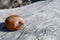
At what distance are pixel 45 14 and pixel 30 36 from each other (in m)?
0.48

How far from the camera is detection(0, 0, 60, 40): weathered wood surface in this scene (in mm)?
1628

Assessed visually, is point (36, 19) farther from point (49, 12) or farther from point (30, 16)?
point (49, 12)

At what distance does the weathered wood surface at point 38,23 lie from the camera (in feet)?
5.34

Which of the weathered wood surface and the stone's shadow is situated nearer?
the weathered wood surface

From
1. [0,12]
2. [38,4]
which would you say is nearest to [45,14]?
[38,4]

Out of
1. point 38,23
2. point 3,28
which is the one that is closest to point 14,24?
point 3,28

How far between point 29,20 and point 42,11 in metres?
0.28

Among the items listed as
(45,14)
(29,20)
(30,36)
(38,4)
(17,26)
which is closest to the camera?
(30,36)

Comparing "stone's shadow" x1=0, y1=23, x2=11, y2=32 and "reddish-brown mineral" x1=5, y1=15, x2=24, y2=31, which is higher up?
"reddish-brown mineral" x1=5, y1=15, x2=24, y2=31

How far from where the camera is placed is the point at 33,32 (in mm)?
1675

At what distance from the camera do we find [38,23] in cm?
183

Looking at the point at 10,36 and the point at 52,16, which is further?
the point at 52,16

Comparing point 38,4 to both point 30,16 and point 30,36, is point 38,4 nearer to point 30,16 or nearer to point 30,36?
point 30,16

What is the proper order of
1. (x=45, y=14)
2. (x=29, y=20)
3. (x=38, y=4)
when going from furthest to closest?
(x=38, y=4) < (x=45, y=14) < (x=29, y=20)
